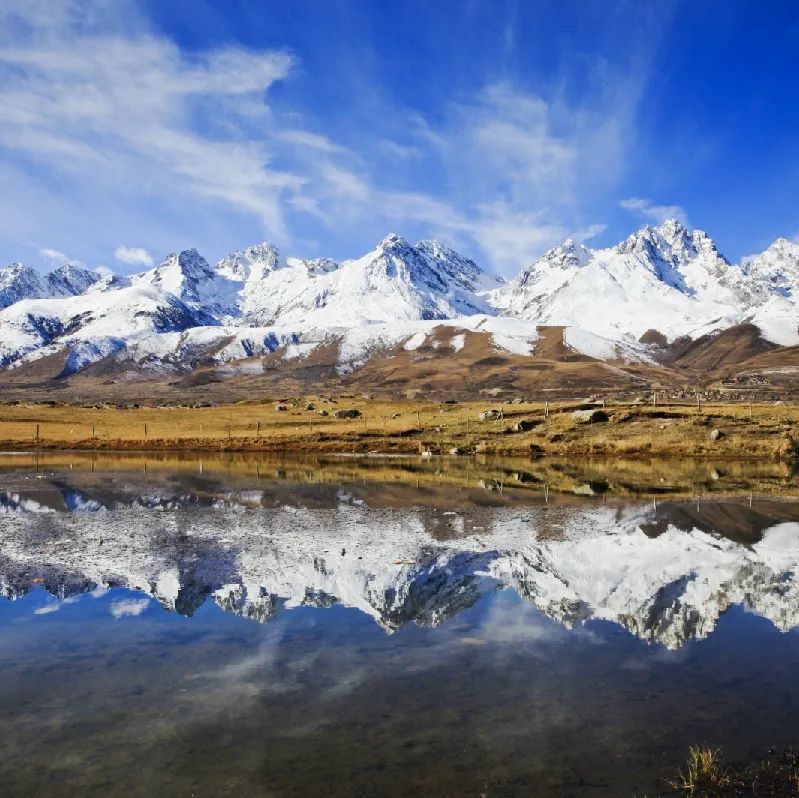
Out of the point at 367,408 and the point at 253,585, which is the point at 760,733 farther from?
the point at 367,408

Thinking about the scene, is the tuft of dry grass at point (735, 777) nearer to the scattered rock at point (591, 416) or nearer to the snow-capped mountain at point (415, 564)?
the snow-capped mountain at point (415, 564)

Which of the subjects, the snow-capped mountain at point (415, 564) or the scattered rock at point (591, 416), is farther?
the scattered rock at point (591, 416)

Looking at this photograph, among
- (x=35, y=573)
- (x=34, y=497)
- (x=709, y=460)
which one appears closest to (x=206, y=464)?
(x=34, y=497)

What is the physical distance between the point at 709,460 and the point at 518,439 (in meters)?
17.6

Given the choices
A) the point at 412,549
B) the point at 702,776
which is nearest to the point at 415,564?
the point at 412,549

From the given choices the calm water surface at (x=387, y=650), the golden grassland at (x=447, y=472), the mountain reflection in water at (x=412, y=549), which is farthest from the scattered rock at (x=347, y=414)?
the calm water surface at (x=387, y=650)

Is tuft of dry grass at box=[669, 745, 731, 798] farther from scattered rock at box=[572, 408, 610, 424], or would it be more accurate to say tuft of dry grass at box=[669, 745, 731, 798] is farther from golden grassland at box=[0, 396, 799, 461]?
scattered rock at box=[572, 408, 610, 424]

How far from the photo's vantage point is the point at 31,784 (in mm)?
10883

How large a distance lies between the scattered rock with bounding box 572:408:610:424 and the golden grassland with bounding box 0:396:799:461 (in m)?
0.29

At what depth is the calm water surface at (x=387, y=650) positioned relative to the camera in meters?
11.6

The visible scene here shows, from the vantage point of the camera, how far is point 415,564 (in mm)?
24047

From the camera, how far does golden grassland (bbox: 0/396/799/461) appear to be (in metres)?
68.3

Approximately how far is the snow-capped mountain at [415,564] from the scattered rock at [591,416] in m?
42.0

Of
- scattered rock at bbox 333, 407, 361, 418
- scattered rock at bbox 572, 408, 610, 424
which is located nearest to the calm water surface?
scattered rock at bbox 572, 408, 610, 424
